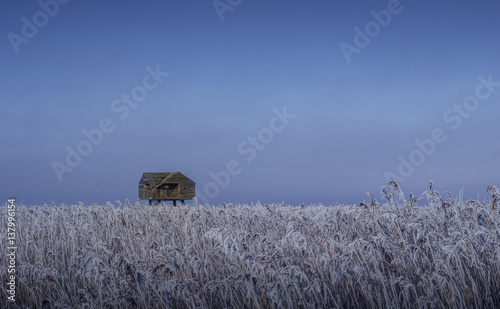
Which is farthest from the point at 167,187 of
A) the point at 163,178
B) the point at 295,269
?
the point at 295,269

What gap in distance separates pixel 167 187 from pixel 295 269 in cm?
2016

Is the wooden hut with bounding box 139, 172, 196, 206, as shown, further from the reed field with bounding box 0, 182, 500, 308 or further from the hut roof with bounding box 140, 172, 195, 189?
the reed field with bounding box 0, 182, 500, 308

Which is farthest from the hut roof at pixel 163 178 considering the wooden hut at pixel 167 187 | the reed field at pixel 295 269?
the reed field at pixel 295 269

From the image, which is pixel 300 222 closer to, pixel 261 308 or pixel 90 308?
pixel 261 308

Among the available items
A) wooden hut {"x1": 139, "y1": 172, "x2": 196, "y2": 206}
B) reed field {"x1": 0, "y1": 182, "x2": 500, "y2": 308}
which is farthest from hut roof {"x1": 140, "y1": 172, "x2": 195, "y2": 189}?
reed field {"x1": 0, "y1": 182, "x2": 500, "y2": 308}

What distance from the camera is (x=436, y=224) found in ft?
20.6

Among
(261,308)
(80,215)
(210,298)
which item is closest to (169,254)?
(210,298)

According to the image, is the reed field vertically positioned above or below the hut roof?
below

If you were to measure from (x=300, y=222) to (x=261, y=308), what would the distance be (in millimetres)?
4276

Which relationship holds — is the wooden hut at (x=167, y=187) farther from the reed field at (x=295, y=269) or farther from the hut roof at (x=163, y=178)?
the reed field at (x=295, y=269)

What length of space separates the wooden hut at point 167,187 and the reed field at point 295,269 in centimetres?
1493

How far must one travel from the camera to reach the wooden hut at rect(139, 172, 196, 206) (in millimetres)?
23047

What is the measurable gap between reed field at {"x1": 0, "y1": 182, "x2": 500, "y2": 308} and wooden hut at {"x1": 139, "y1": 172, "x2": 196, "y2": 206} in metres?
14.9

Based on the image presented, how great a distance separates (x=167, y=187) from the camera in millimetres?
23172
